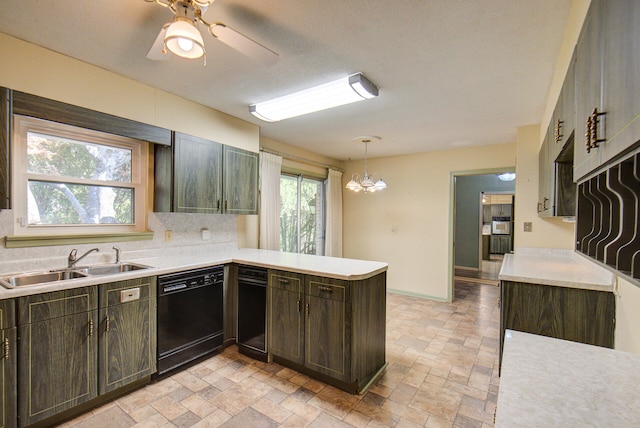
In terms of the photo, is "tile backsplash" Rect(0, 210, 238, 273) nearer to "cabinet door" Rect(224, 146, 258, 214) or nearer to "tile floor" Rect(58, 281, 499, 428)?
"cabinet door" Rect(224, 146, 258, 214)

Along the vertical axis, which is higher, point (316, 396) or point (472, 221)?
point (472, 221)

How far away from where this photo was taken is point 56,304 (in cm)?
187

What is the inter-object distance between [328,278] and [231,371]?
4.06 feet

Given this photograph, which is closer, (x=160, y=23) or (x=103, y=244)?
(x=160, y=23)

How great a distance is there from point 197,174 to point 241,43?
167 centimetres

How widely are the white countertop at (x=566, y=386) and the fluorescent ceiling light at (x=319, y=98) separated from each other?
2.01 m

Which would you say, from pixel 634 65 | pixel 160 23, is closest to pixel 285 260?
pixel 160 23

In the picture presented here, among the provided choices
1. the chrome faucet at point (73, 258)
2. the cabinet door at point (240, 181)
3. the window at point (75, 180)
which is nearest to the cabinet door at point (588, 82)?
the cabinet door at point (240, 181)

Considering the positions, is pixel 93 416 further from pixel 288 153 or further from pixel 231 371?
pixel 288 153

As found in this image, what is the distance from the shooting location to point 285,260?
9.37 ft

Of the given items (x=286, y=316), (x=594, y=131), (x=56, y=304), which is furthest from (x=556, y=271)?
(x=56, y=304)

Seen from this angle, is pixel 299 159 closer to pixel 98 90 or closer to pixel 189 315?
pixel 98 90

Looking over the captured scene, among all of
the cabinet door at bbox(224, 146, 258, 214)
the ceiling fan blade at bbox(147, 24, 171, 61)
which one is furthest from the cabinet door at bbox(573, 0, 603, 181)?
the cabinet door at bbox(224, 146, 258, 214)

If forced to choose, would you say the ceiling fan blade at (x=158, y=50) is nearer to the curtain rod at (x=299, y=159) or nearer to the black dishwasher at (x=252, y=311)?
the black dishwasher at (x=252, y=311)
